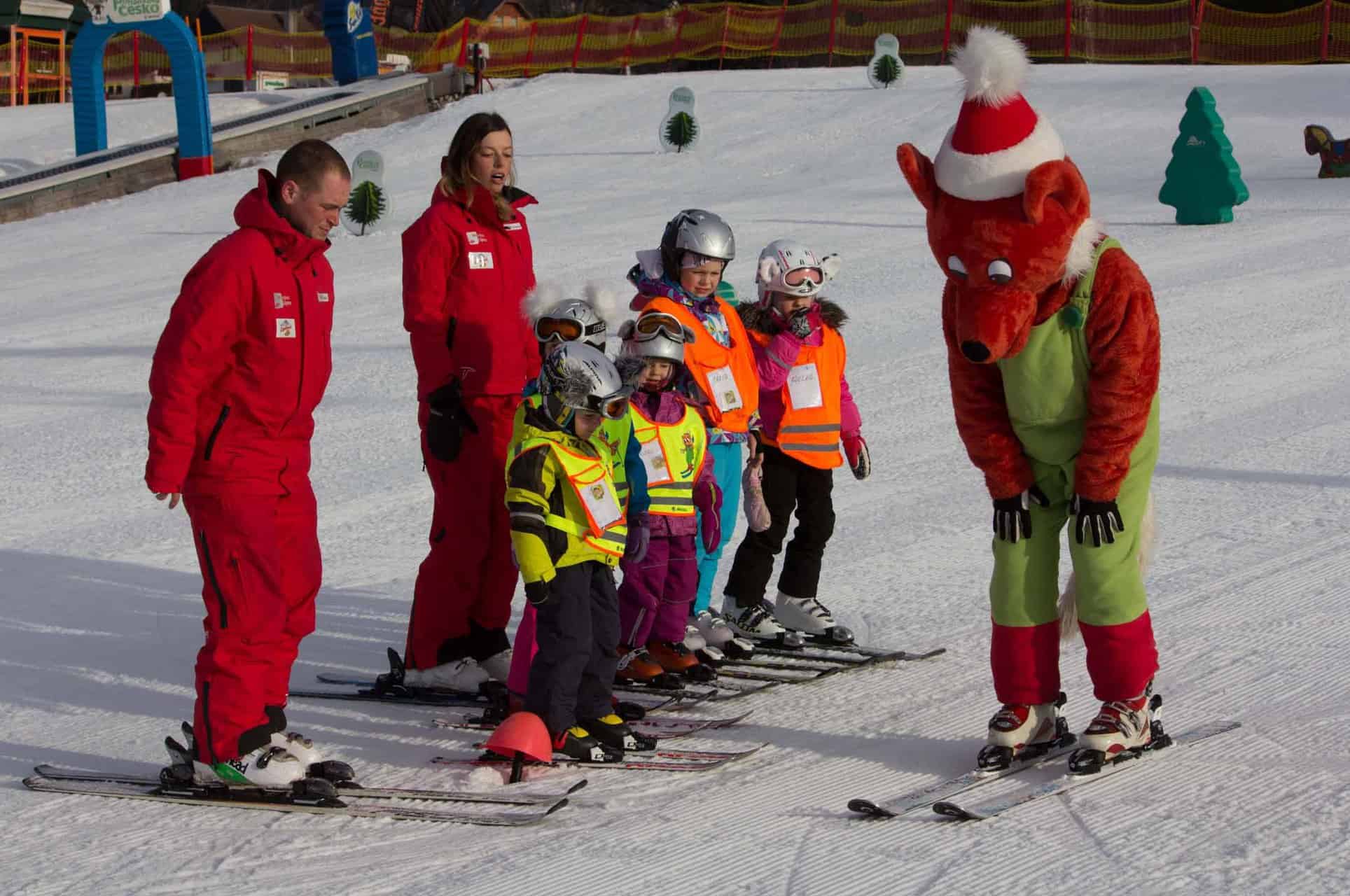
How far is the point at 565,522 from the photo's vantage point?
4.94 metres

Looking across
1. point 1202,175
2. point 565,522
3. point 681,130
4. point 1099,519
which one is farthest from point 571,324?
point 681,130

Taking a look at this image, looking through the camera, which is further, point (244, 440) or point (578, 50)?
point (578, 50)

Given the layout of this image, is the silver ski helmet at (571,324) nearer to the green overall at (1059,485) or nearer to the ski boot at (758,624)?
the green overall at (1059,485)

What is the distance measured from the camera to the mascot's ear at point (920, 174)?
4.48 metres

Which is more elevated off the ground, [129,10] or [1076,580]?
[129,10]

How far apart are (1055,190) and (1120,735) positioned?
154 cm

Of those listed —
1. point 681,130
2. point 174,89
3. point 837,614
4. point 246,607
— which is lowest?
point 837,614

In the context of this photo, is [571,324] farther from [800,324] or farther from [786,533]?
[786,533]

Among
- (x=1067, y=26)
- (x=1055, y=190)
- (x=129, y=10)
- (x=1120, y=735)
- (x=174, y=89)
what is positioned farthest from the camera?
(x=1067, y=26)

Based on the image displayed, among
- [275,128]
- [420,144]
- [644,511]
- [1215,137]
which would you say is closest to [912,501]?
[644,511]

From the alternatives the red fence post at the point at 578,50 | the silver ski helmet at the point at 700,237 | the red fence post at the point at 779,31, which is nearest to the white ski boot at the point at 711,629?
the silver ski helmet at the point at 700,237

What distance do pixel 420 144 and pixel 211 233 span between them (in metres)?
6.46

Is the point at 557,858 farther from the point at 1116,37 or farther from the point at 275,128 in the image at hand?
the point at 1116,37

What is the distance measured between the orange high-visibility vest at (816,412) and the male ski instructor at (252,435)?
6.95ft
